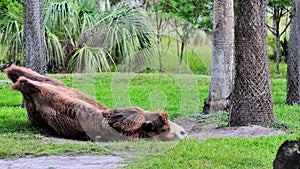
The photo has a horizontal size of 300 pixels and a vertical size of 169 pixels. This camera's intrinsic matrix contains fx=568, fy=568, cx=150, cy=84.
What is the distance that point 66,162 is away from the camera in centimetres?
650

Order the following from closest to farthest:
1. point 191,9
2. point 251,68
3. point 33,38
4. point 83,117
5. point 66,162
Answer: point 66,162
point 83,117
point 251,68
point 33,38
point 191,9

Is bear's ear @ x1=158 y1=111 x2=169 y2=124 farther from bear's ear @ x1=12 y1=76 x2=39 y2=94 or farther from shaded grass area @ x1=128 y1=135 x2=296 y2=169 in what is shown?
bear's ear @ x1=12 y1=76 x2=39 y2=94

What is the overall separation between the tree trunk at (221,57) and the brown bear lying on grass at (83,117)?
228 cm

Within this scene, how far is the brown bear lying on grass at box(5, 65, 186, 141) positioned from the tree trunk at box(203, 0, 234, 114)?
2.28 metres

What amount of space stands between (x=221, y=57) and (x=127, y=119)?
315 centimetres

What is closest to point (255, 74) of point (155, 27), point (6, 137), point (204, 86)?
point (155, 27)

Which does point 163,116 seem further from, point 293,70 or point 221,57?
point 293,70

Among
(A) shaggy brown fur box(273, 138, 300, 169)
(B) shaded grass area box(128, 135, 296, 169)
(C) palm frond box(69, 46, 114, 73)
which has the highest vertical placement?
(C) palm frond box(69, 46, 114, 73)

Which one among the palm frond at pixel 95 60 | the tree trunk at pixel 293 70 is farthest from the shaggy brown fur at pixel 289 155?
the tree trunk at pixel 293 70

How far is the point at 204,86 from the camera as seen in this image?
13.7 m

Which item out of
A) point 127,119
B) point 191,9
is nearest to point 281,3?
point 191,9

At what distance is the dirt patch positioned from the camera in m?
6.30

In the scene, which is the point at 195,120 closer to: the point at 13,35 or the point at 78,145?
the point at 78,145

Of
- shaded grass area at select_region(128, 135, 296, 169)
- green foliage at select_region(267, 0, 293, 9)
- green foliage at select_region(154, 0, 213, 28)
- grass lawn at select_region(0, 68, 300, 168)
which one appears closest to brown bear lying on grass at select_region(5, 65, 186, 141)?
grass lawn at select_region(0, 68, 300, 168)
